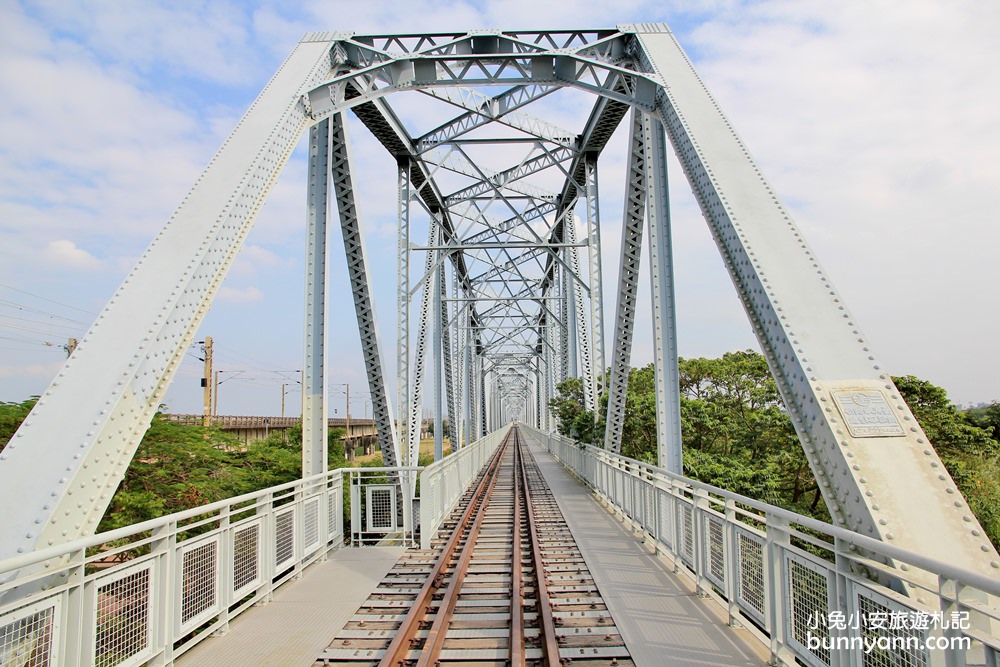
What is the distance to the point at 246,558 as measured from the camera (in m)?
5.56

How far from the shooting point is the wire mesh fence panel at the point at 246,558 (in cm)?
533

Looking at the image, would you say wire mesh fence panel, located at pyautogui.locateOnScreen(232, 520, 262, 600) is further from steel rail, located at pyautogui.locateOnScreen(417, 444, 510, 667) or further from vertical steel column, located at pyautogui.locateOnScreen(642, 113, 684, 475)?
vertical steel column, located at pyautogui.locateOnScreen(642, 113, 684, 475)

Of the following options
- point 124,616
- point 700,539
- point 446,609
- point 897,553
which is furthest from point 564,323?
point 897,553

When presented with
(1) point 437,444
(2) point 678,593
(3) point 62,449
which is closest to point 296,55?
(3) point 62,449

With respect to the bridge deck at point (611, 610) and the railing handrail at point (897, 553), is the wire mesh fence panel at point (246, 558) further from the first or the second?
the railing handrail at point (897, 553)

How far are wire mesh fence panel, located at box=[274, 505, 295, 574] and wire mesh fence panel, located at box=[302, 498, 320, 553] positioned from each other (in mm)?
249

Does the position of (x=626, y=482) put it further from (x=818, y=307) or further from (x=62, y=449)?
(x=62, y=449)

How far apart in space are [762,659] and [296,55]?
8.57 m

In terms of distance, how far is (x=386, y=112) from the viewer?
45.8 feet

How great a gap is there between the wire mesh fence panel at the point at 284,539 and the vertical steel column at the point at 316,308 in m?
1.36

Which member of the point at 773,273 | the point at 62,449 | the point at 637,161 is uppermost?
the point at 637,161

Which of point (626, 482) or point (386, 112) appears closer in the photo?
point (626, 482)

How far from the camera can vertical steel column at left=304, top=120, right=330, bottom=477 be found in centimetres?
830

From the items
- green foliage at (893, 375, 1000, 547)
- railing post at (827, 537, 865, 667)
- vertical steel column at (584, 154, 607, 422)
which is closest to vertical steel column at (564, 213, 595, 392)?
vertical steel column at (584, 154, 607, 422)
